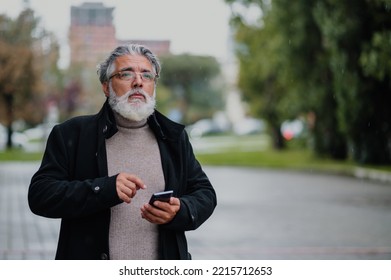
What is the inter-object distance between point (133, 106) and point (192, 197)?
36 centimetres

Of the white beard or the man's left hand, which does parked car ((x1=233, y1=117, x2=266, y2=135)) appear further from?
the man's left hand

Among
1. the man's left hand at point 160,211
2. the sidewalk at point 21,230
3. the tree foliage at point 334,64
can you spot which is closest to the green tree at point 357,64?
the tree foliage at point 334,64

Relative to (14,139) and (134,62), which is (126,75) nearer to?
(134,62)

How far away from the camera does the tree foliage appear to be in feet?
57.2

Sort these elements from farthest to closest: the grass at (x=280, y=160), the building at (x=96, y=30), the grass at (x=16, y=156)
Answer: the grass at (x=16, y=156)
the grass at (x=280, y=160)
the building at (x=96, y=30)

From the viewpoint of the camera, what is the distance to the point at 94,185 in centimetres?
280

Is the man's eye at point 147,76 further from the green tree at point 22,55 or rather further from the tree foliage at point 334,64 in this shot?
the tree foliage at point 334,64

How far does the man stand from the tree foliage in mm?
11268

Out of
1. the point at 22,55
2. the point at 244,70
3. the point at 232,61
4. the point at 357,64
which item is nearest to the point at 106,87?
the point at 22,55

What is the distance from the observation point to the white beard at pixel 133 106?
116 inches

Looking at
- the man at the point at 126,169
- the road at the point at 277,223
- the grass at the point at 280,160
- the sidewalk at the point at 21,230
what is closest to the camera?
the man at the point at 126,169

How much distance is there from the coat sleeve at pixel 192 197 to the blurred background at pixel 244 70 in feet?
6.83

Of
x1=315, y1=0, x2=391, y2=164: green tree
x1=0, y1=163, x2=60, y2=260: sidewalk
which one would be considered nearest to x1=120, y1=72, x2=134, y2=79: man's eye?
x1=0, y1=163, x2=60, y2=260: sidewalk
